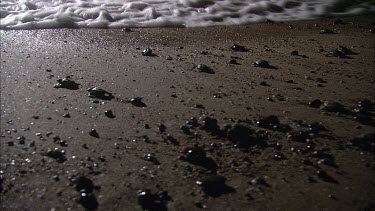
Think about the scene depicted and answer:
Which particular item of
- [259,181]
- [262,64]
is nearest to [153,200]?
[259,181]

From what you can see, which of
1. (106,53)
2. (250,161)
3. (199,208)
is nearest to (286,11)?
(106,53)

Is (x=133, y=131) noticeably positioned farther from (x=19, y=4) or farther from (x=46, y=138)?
(x=19, y=4)

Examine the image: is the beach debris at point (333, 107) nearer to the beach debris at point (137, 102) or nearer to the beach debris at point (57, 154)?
the beach debris at point (137, 102)

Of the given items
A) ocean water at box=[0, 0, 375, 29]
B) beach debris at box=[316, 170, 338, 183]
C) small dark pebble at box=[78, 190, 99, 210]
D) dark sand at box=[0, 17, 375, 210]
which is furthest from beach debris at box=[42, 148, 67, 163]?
ocean water at box=[0, 0, 375, 29]

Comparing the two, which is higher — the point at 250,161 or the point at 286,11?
the point at 286,11

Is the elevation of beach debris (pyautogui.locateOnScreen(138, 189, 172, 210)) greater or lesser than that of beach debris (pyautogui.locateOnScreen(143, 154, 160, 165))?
lesser

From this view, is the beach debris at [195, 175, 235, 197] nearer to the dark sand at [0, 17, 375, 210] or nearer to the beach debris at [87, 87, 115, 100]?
the dark sand at [0, 17, 375, 210]

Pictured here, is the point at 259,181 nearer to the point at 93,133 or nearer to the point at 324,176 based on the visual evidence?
the point at 324,176
